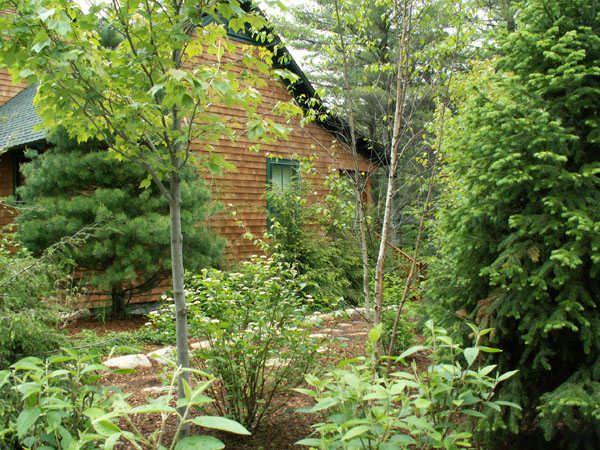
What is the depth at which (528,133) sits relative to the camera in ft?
9.32

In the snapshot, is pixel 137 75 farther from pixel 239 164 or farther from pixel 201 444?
pixel 239 164

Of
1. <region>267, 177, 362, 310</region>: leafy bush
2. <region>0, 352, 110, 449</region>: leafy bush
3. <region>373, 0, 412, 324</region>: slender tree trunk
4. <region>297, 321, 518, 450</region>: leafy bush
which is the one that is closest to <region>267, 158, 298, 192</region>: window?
<region>267, 177, 362, 310</region>: leafy bush

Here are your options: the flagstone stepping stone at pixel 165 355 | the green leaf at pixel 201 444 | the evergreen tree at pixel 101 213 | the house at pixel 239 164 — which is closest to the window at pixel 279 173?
the house at pixel 239 164

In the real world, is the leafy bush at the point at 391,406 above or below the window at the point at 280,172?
below

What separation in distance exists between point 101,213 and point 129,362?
7.64 ft

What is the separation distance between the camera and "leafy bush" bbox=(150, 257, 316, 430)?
10.7 ft

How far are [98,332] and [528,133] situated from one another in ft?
19.1

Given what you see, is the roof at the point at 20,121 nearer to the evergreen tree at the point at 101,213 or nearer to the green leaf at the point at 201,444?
the evergreen tree at the point at 101,213

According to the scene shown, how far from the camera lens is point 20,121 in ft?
31.7

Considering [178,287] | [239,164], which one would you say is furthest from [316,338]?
[239,164]

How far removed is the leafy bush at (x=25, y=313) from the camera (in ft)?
9.76

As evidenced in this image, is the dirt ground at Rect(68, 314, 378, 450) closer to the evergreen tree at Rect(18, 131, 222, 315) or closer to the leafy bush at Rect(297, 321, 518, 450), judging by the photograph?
the leafy bush at Rect(297, 321, 518, 450)

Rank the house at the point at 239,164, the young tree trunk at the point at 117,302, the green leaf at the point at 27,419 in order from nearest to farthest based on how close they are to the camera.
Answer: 1. the green leaf at the point at 27,419
2. the young tree trunk at the point at 117,302
3. the house at the point at 239,164

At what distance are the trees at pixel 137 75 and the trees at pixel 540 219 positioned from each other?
1.32m
